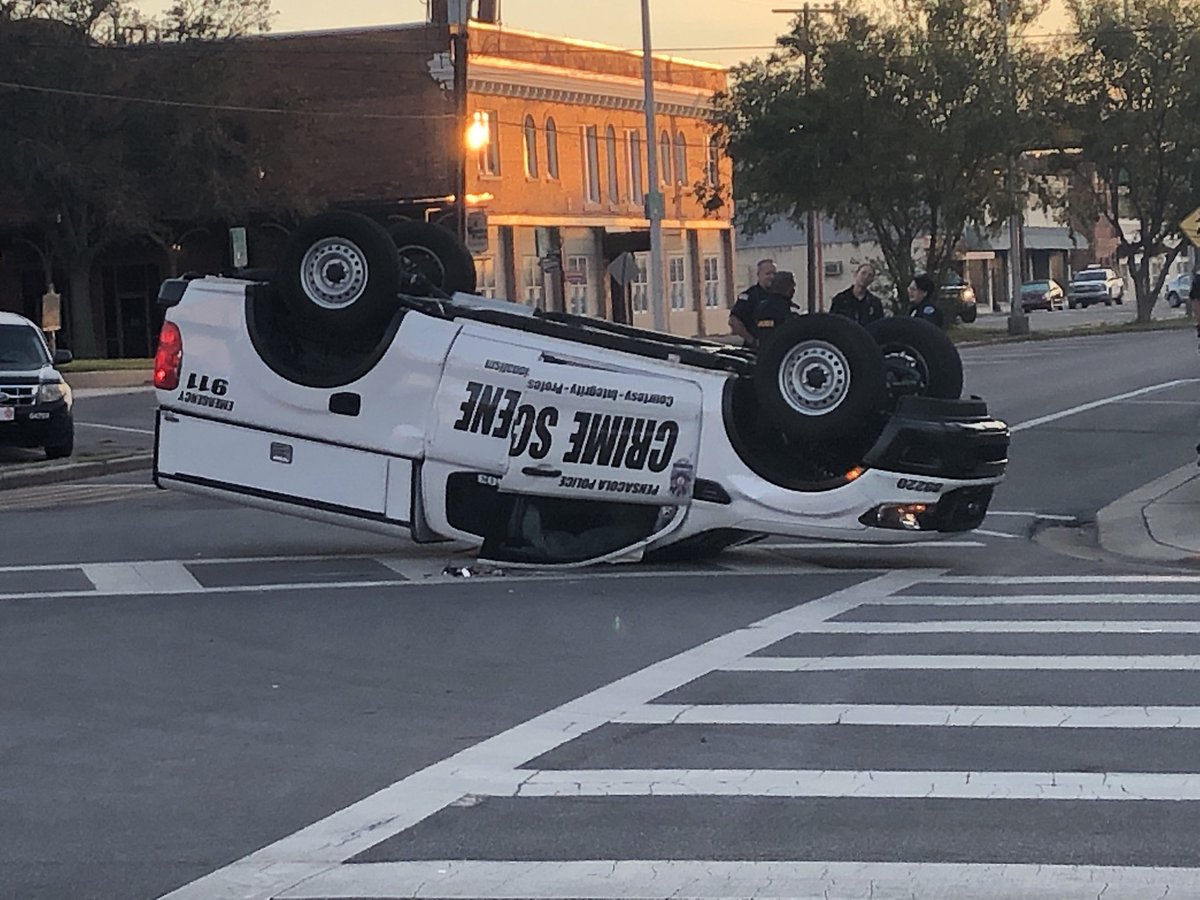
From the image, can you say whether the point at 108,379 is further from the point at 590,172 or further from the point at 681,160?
the point at 681,160

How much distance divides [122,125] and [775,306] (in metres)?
35.8

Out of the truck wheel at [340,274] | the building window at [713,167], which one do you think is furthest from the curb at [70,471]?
the building window at [713,167]

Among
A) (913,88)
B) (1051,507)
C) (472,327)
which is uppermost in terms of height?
(913,88)

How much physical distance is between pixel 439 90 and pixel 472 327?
44.4 metres

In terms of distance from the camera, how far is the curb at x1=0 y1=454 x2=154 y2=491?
2145cm

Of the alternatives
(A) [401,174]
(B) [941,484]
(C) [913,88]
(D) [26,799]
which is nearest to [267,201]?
(A) [401,174]

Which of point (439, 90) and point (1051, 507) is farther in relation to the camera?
point (439, 90)

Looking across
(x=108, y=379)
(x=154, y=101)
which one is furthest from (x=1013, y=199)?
(x=108, y=379)

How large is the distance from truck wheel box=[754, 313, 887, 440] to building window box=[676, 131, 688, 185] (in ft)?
186

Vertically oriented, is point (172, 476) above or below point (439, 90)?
below

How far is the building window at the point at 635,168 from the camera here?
6581cm

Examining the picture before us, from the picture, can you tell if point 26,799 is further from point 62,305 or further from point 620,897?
point 62,305

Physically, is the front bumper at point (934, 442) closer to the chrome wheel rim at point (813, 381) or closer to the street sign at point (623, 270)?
the chrome wheel rim at point (813, 381)

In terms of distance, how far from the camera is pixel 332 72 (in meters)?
57.3
